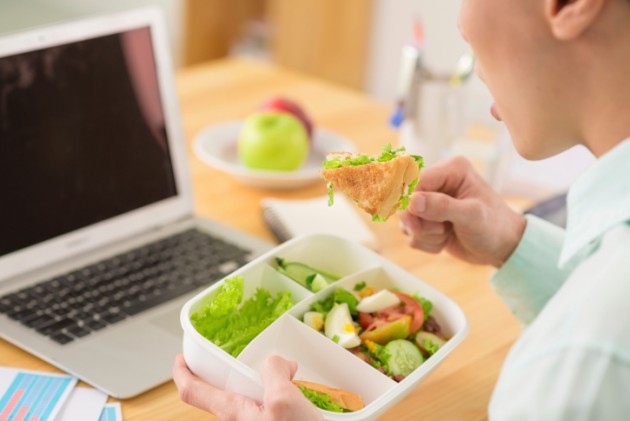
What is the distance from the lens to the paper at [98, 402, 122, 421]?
3.11 feet

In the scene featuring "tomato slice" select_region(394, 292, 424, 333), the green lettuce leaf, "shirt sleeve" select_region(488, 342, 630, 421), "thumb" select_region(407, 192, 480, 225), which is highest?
"shirt sleeve" select_region(488, 342, 630, 421)

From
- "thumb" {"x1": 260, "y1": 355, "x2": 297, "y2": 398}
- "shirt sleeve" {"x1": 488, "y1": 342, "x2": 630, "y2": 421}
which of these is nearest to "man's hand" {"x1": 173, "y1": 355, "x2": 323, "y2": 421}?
"thumb" {"x1": 260, "y1": 355, "x2": 297, "y2": 398}

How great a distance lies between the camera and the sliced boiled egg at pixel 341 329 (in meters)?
0.95

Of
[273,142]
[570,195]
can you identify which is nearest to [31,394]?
[570,195]

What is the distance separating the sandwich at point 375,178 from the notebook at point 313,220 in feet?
1.26

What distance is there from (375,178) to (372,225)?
1.77ft

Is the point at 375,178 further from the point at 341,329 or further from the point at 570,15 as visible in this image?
the point at 570,15

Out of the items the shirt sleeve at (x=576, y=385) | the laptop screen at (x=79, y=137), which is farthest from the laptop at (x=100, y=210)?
the shirt sleeve at (x=576, y=385)

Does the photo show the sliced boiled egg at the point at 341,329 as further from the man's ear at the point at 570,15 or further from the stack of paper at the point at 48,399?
the man's ear at the point at 570,15

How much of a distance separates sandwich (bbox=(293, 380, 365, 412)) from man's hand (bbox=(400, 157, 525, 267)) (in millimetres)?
323

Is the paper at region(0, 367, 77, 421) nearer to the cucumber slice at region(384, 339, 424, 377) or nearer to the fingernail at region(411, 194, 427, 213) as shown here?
the cucumber slice at region(384, 339, 424, 377)

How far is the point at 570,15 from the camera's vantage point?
74 cm

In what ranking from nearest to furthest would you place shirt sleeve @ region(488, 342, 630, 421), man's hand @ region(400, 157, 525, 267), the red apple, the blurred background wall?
shirt sleeve @ region(488, 342, 630, 421) < man's hand @ region(400, 157, 525, 267) < the red apple < the blurred background wall

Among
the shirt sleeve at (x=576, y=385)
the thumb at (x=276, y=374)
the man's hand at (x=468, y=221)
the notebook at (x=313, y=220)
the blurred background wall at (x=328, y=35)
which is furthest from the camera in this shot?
the blurred background wall at (x=328, y=35)
